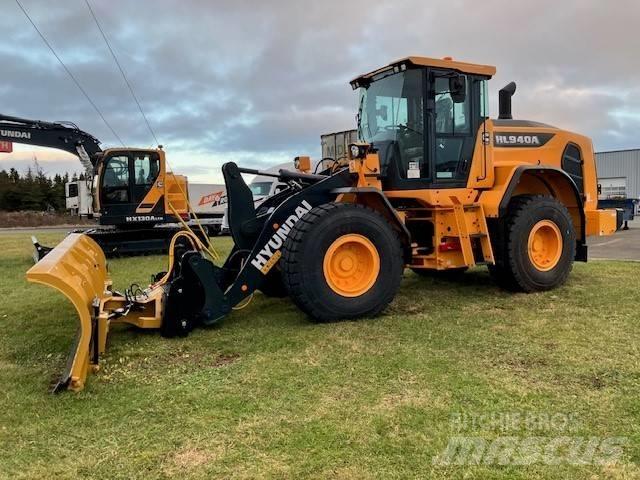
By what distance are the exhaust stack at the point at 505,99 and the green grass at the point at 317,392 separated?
3.17 meters

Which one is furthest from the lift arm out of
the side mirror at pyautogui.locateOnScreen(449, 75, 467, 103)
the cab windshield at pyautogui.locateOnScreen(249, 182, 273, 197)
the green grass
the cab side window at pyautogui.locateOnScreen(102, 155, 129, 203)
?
the side mirror at pyautogui.locateOnScreen(449, 75, 467, 103)

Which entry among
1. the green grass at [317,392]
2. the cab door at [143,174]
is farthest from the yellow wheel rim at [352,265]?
the cab door at [143,174]

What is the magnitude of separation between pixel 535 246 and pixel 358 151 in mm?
2773

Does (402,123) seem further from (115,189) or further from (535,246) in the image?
(115,189)

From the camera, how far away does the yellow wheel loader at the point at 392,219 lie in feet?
17.4

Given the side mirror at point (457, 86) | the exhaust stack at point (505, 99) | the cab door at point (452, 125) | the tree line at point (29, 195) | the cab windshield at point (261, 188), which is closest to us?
the side mirror at point (457, 86)

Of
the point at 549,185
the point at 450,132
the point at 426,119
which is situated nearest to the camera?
the point at 426,119

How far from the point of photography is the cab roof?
636 centimetres

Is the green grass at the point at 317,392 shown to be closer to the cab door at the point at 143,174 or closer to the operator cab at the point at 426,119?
the operator cab at the point at 426,119

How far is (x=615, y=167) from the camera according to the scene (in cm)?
4791

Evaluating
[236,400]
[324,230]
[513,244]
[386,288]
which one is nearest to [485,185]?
[513,244]

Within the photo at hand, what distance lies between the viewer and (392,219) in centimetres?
621

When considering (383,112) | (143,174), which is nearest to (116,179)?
(143,174)

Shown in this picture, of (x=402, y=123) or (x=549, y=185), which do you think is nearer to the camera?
(x=402, y=123)
